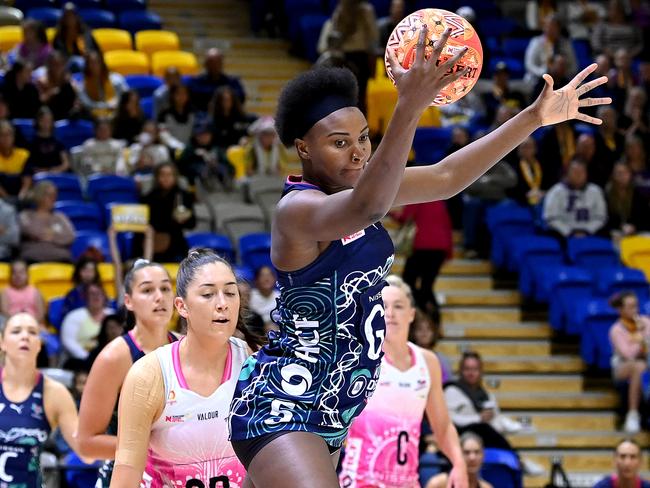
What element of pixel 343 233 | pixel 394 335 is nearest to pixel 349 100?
pixel 343 233

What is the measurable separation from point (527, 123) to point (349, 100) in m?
0.60

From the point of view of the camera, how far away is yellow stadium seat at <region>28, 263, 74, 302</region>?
10547 mm

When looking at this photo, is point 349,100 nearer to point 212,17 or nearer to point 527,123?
point 527,123

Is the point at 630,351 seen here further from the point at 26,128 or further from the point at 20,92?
the point at 20,92

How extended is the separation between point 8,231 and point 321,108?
729 cm

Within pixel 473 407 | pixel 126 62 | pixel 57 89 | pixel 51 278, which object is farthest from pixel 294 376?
pixel 126 62

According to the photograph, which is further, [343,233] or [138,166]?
[138,166]

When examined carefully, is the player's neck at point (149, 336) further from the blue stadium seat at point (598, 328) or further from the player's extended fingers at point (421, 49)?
the blue stadium seat at point (598, 328)

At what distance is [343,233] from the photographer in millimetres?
3461

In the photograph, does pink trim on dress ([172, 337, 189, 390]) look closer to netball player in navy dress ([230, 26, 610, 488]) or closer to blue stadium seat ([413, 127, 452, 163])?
netball player in navy dress ([230, 26, 610, 488])

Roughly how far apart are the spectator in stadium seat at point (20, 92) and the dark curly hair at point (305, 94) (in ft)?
30.0

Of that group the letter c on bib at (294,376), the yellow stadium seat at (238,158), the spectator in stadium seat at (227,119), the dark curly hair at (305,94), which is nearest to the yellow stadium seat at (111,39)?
the spectator in stadium seat at (227,119)

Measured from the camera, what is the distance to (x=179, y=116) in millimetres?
12820

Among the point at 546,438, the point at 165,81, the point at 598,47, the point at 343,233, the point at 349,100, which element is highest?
the point at 598,47
